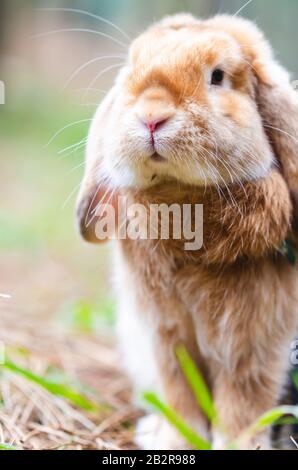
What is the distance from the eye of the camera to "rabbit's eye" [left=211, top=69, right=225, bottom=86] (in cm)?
126

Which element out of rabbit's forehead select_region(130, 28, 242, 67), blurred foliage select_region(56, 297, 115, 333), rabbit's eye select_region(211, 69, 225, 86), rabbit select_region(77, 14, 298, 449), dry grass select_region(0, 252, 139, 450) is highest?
rabbit's forehead select_region(130, 28, 242, 67)

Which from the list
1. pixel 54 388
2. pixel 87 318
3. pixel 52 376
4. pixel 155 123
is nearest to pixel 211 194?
pixel 155 123

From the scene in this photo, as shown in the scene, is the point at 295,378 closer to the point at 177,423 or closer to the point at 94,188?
the point at 177,423

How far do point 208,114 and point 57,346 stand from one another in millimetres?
1091

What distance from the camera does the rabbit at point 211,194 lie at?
122 cm

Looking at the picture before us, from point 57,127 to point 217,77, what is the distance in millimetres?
861

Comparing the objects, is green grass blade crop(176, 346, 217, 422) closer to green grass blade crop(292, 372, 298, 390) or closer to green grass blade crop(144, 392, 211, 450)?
green grass blade crop(144, 392, 211, 450)

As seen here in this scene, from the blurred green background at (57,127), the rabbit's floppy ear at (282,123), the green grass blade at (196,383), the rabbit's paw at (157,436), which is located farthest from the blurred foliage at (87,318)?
the rabbit's floppy ear at (282,123)

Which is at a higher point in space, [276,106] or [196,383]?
[276,106]

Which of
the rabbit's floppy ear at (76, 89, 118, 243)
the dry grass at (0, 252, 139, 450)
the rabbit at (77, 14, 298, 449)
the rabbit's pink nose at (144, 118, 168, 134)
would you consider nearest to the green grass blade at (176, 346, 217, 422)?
the rabbit at (77, 14, 298, 449)

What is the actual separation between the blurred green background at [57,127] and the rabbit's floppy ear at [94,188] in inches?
1.6

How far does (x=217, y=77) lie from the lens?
1269 millimetres

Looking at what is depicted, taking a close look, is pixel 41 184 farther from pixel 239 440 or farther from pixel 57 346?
pixel 239 440

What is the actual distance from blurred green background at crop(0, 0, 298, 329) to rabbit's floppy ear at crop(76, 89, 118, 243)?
0.04 metres
